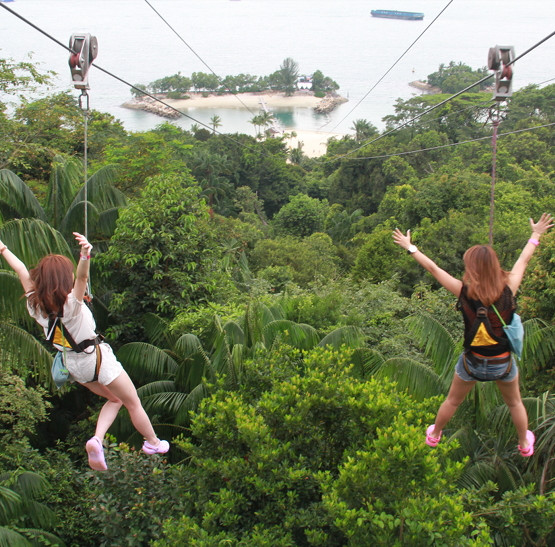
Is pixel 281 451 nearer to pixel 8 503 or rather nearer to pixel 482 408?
pixel 482 408

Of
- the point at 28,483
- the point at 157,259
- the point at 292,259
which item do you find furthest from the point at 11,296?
the point at 292,259

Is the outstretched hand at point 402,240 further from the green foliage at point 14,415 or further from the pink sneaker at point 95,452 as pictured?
the green foliage at point 14,415

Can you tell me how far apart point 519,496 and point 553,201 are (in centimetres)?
2265

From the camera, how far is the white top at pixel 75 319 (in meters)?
3.49

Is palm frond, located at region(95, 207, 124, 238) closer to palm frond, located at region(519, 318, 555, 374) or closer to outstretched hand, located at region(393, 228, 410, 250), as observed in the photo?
palm frond, located at region(519, 318, 555, 374)

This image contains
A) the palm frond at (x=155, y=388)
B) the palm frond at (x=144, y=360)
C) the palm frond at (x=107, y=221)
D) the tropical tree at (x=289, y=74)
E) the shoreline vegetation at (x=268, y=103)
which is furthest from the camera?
the tropical tree at (x=289, y=74)

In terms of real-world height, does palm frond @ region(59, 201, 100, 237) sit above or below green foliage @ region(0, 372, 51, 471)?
above

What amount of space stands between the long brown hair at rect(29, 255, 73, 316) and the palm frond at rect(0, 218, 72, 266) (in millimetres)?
3196

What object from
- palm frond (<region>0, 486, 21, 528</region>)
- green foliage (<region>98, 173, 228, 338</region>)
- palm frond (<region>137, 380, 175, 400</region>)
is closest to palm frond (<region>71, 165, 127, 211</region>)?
green foliage (<region>98, 173, 228, 338</region>)

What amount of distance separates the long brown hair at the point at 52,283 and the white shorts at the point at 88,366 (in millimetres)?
377

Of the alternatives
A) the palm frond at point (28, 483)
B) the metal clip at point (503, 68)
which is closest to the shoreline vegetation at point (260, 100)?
the palm frond at point (28, 483)

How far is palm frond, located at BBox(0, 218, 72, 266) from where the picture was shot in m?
6.34

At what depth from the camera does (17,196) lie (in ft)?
25.7

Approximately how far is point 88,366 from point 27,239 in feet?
10.9
